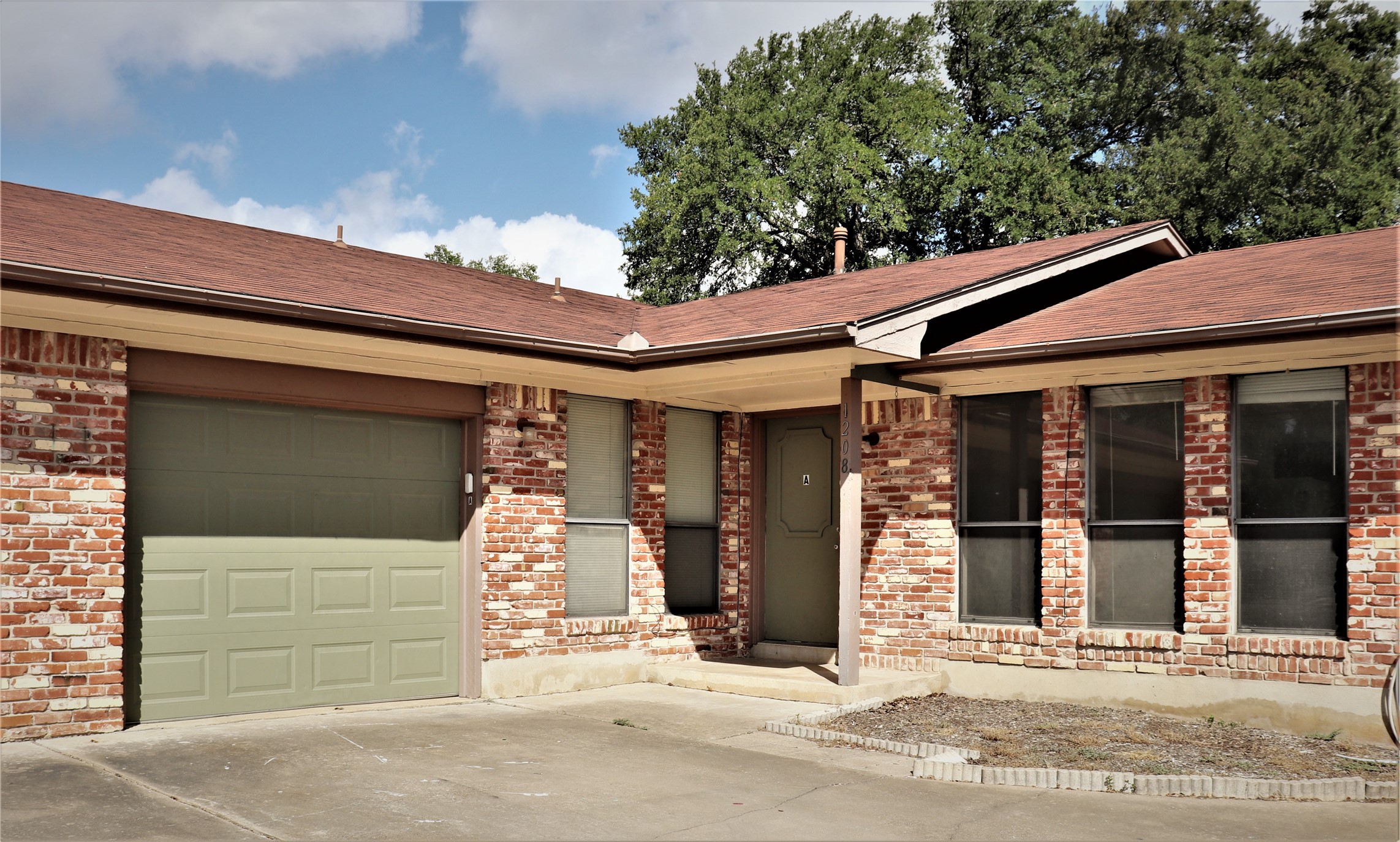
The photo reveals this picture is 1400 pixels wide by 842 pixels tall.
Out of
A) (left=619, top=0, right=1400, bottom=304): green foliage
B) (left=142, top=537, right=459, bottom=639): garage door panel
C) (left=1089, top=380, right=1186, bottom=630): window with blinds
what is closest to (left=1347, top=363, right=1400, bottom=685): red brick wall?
(left=1089, top=380, right=1186, bottom=630): window with blinds

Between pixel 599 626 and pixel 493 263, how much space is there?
28.8m

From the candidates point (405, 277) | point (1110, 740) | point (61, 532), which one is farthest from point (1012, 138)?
point (61, 532)

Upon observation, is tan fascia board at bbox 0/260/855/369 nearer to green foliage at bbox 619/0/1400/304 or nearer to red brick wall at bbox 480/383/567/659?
red brick wall at bbox 480/383/567/659

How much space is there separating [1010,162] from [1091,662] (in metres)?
20.8

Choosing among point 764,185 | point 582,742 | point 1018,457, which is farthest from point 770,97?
point 582,742

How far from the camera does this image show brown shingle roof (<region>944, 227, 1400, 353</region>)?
26.9 ft

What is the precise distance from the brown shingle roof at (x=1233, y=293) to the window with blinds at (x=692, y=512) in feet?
10.2

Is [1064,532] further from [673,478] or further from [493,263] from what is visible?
[493,263]

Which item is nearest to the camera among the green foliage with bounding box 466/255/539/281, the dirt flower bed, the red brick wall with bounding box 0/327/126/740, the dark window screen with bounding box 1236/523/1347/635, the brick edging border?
the brick edging border

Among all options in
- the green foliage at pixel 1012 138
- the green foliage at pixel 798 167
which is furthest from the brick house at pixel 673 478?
the green foliage at pixel 798 167

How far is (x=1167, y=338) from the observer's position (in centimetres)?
820

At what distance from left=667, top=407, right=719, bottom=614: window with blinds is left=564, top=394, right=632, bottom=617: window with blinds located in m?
0.64

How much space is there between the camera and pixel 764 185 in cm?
2841

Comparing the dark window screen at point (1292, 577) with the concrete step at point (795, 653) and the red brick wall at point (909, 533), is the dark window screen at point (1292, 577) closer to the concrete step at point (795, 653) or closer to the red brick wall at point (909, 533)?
the red brick wall at point (909, 533)
